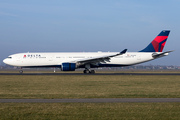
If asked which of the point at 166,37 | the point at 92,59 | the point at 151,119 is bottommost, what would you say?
the point at 151,119

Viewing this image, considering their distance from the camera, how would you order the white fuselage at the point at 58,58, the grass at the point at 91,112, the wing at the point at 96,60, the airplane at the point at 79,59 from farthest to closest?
1. the white fuselage at the point at 58,58
2. the airplane at the point at 79,59
3. the wing at the point at 96,60
4. the grass at the point at 91,112

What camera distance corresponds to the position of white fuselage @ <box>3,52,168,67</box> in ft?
143

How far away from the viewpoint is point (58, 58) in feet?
143

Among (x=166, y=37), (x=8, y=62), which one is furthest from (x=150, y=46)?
(x=8, y=62)

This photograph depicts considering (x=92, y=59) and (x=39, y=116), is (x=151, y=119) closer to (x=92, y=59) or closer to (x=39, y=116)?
(x=39, y=116)

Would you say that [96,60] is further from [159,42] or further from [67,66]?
[159,42]

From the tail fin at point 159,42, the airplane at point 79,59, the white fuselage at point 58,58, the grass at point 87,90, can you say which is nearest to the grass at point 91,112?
the grass at point 87,90

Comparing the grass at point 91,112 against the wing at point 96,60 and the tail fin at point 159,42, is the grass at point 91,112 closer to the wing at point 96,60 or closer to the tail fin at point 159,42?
the wing at point 96,60

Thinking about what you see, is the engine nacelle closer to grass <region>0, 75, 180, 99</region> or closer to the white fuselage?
the white fuselage

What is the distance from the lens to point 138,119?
9039 mm

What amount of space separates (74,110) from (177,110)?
180 inches

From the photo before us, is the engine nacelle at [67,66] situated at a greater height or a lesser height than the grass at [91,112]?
greater

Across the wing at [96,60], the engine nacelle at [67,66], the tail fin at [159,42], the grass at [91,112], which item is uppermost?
the tail fin at [159,42]

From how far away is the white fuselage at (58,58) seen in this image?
43.6m
